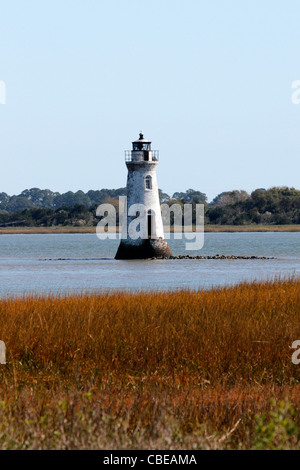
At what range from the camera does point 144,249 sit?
188 feet

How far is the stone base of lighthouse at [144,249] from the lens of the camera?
57.1 metres

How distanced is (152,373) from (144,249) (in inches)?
1745

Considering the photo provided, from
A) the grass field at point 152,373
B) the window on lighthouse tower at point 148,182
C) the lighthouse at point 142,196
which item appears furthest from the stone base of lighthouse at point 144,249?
the grass field at point 152,373

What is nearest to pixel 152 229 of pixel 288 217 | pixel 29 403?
pixel 29 403

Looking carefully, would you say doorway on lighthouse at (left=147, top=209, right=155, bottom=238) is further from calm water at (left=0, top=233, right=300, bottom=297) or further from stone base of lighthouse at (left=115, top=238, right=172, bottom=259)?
calm water at (left=0, top=233, right=300, bottom=297)

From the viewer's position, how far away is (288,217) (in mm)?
144125

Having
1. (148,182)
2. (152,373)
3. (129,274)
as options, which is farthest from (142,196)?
(152,373)

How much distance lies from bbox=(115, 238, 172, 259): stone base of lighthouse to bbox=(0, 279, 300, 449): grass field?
Result: 119 feet

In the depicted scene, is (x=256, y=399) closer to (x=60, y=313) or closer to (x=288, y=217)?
(x=60, y=313)

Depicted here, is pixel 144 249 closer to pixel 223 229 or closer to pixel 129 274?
pixel 129 274

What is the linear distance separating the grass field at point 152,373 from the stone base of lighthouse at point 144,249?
119ft

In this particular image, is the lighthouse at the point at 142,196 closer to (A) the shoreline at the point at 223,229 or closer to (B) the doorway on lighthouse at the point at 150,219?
(B) the doorway on lighthouse at the point at 150,219

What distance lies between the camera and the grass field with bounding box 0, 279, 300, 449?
8.14m

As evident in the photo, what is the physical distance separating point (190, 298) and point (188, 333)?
16.2 ft
